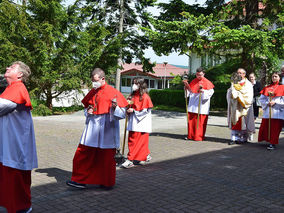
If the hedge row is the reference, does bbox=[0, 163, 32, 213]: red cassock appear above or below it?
below

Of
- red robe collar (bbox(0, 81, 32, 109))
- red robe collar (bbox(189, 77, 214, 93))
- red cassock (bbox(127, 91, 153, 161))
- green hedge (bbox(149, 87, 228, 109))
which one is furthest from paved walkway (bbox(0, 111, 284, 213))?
green hedge (bbox(149, 87, 228, 109))

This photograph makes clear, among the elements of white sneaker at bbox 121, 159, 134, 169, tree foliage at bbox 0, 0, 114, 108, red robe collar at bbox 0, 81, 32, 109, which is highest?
tree foliage at bbox 0, 0, 114, 108

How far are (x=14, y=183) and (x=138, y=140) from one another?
11.3 ft

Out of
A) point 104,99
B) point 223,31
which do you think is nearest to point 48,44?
point 223,31

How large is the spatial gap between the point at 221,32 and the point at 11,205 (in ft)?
44.0

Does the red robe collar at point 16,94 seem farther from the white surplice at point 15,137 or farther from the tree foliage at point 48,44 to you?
the tree foliage at point 48,44

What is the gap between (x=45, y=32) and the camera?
18359 millimetres

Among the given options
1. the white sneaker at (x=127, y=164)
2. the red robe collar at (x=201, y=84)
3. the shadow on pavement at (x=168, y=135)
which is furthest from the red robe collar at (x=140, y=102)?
the shadow on pavement at (x=168, y=135)

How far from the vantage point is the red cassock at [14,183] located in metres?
4.16

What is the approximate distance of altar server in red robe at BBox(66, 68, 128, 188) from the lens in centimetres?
544

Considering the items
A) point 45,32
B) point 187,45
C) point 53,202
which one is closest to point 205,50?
point 187,45

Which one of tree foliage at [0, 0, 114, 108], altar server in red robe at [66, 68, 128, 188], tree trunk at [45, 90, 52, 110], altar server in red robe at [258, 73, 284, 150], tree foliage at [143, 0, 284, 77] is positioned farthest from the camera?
tree trunk at [45, 90, 52, 110]

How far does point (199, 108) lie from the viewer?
10.6 meters

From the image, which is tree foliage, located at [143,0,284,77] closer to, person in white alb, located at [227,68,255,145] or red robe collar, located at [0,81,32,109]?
person in white alb, located at [227,68,255,145]
